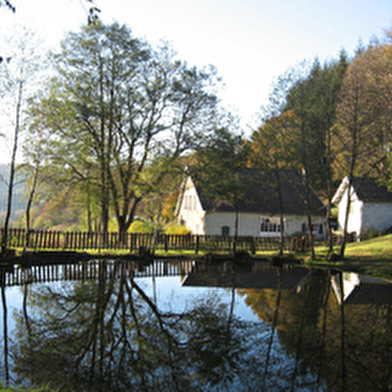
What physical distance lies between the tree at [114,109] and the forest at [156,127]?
7 cm

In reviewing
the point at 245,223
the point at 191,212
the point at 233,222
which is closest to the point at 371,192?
the point at 245,223

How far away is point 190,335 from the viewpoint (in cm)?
919

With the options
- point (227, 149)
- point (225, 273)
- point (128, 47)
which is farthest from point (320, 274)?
point (128, 47)

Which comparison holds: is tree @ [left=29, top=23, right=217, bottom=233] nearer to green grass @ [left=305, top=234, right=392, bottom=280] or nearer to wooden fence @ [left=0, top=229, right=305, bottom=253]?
wooden fence @ [left=0, top=229, right=305, bottom=253]

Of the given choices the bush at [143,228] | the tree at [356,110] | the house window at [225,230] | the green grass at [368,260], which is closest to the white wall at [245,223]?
the house window at [225,230]

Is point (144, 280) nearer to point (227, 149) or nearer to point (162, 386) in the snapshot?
point (162, 386)

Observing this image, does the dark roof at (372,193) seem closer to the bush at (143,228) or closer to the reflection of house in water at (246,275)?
the bush at (143,228)

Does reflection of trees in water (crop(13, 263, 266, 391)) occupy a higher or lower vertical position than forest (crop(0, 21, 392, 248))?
lower

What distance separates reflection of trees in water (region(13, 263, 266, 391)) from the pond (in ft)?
0.07

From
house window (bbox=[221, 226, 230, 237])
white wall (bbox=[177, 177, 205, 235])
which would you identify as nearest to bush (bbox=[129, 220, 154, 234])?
white wall (bbox=[177, 177, 205, 235])

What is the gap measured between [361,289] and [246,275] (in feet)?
16.7

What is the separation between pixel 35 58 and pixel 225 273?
46.8 feet

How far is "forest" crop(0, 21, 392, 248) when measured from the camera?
2494cm

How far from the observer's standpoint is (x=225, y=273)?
65.8 ft
